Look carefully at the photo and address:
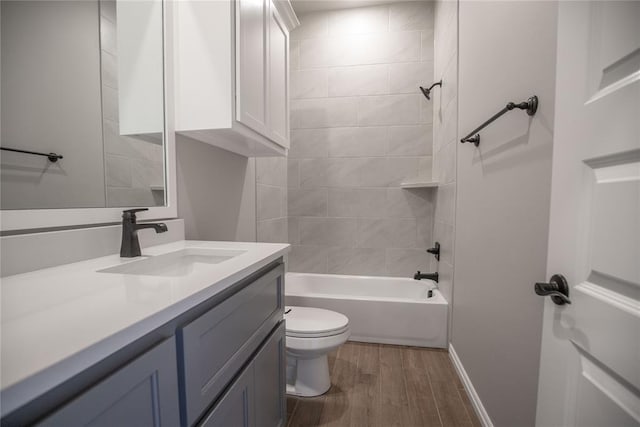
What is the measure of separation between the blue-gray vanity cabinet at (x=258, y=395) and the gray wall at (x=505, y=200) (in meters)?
0.90

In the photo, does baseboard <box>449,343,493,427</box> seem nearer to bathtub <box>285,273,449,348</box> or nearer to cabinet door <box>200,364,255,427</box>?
bathtub <box>285,273,449,348</box>

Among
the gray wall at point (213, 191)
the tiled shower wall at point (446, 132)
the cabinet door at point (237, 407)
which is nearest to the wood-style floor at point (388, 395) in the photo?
the tiled shower wall at point (446, 132)

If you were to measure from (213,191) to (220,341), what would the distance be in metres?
1.01

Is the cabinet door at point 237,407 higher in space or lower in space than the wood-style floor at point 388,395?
higher

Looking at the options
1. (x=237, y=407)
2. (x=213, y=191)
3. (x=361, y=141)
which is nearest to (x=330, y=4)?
(x=361, y=141)

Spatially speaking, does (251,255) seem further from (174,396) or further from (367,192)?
(367,192)

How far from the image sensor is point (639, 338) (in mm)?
479

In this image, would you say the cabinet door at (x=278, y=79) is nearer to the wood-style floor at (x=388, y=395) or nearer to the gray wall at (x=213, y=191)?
the gray wall at (x=213, y=191)

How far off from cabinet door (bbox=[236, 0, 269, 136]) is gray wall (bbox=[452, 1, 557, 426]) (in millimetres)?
Answer: 1064

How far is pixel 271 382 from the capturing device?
1.06 metres

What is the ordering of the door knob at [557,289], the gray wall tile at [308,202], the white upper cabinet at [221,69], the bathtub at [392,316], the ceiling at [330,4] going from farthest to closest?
the gray wall tile at [308,202], the ceiling at [330,4], the bathtub at [392,316], the white upper cabinet at [221,69], the door knob at [557,289]

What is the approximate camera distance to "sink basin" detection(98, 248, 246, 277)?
914 millimetres

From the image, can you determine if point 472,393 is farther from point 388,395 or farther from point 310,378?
point 310,378

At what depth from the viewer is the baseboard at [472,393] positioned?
1.31m
